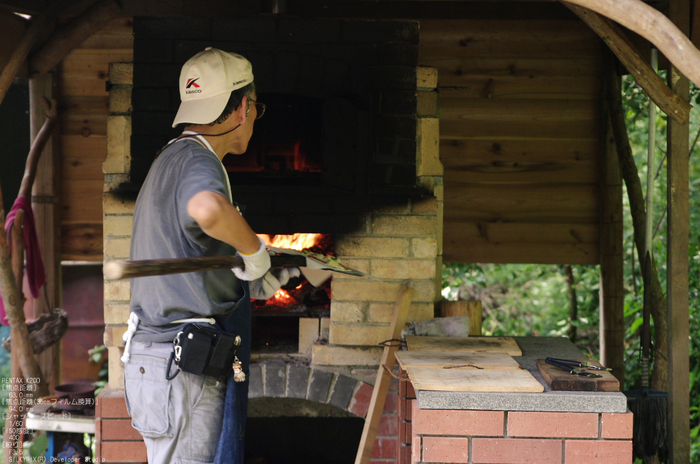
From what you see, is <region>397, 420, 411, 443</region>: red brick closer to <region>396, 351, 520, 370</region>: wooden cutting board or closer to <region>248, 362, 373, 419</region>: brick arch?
<region>248, 362, 373, 419</region>: brick arch

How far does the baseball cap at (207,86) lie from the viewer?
2.17m

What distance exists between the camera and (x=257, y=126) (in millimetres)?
3246

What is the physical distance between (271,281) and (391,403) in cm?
111

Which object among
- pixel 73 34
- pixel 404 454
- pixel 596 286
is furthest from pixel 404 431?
pixel 596 286

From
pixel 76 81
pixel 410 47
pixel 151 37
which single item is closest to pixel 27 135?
pixel 76 81

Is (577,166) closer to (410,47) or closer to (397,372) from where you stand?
(410,47)

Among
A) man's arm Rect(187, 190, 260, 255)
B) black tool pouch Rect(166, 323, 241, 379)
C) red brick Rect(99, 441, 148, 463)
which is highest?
man's arm Rect(187, 190, 260, 255)

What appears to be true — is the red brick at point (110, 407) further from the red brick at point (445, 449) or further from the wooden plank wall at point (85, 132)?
the red brick at point (445, 449)

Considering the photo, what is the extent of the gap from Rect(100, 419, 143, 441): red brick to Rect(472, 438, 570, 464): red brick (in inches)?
68.0

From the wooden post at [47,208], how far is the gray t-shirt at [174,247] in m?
2.06

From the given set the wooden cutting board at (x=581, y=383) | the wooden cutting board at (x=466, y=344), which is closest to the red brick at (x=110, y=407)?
the wooden cutting board at (x=466, y=344)

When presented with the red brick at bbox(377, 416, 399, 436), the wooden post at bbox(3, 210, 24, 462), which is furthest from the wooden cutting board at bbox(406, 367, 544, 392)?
the wooden post at bbox(3, 210, 24, 462)

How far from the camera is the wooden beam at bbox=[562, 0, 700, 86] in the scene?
1697 mm

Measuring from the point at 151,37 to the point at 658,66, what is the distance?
9.20 ft
